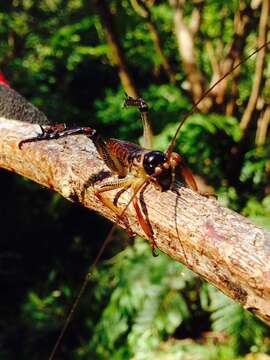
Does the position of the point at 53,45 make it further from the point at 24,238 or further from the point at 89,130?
the point at 89,130

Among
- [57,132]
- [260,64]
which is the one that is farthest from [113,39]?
[57,132]

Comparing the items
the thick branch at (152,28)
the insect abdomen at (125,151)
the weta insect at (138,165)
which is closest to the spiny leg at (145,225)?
the weta insect at (138,165)

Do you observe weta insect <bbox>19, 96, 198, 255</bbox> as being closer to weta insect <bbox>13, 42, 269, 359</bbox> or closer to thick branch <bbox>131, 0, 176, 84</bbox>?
weta insect <bbox>13, 42, 269, 359</bbox>

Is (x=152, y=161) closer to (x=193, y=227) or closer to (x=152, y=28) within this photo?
(x=193, y=227)

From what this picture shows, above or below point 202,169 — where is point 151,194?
below

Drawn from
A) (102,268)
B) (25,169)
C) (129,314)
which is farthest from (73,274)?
(25,169)

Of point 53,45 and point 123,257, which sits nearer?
point 123,257

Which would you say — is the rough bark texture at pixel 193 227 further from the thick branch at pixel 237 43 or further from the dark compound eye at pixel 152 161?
the thick branch at pixel 237 43

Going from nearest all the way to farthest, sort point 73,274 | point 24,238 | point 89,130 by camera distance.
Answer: point 89,130
point 73,274
point 24,238
